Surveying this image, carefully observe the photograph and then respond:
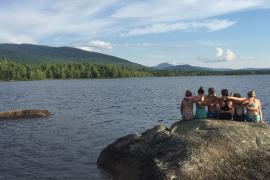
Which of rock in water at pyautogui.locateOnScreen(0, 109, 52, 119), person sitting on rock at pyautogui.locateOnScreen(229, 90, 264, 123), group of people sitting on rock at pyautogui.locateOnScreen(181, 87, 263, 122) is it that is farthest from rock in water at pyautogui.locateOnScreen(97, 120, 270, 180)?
rock in water at pyautogui.locateOnScreen(0, 109, 52, 119)

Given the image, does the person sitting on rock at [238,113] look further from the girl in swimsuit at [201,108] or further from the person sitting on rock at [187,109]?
the person sitting on rock at [187,109]

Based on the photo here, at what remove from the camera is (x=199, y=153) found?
620 inches

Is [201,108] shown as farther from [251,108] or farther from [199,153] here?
[199,153]

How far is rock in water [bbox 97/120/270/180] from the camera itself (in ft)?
49.9

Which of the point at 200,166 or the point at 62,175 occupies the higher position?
the point at 200,166

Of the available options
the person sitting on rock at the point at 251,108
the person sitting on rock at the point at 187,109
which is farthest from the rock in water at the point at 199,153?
the person sitting on rock at the point at 251,108

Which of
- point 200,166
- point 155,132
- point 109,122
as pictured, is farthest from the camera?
point 109,122

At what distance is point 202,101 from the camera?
818 inches

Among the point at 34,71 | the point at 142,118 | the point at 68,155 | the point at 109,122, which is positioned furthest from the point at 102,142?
the point at 34,71

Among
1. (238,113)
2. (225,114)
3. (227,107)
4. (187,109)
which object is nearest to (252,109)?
(238,113)

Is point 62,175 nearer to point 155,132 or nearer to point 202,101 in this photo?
point 155,132

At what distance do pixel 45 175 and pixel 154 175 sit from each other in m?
6.82

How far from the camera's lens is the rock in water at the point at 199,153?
15211 millimetres

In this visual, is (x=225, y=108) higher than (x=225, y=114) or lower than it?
higher
